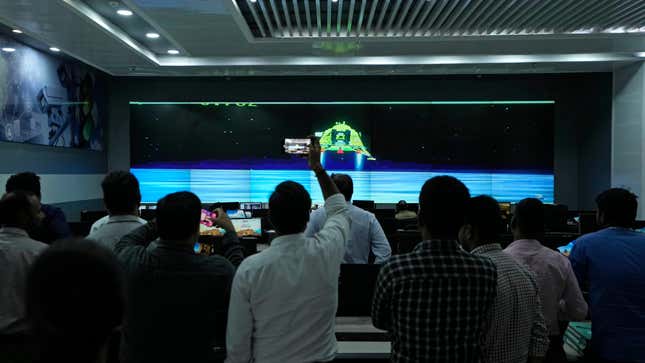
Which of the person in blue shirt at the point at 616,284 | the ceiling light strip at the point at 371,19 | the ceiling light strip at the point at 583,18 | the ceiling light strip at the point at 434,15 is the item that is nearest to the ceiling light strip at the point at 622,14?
the ceiling light strip at the point at 583,18

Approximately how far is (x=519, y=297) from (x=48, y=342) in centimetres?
170

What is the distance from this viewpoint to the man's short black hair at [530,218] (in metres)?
2.46

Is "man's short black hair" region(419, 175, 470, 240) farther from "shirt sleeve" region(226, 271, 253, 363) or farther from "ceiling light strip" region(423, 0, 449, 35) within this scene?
"ceiling light strip" region(423, 0, 449, 35)

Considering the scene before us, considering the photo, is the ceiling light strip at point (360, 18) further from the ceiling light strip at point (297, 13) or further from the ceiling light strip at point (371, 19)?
the ceiling light strip at point (297, 13)

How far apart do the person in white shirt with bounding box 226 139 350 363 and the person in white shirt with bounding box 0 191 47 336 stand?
3.88 ft

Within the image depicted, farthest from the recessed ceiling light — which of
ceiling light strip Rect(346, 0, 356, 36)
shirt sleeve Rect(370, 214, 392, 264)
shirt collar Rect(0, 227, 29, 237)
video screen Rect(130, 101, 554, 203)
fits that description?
shirt collar Rect(0, 227, 29, 237)

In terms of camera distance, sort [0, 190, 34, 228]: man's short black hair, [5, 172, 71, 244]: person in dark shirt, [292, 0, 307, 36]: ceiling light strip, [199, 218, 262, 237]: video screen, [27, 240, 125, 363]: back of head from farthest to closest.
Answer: [292, 0, 307, 36]: ceiling light strip
[199, 218, 262, 237]: video screen
[5, 172, 71, 244]: person in dark shirt
[0, 190, 34, 228]: man's short black hair
[27, 240, 125, 363]: back of head

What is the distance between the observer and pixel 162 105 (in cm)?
1086

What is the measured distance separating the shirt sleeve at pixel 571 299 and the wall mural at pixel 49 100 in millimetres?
7103

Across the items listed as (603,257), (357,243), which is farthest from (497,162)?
(603,257)

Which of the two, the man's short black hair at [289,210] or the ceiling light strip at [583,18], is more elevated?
the ceiling light strip at [583,18]

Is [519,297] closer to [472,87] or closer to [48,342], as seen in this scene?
[48,342]

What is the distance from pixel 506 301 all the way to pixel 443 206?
494 mm

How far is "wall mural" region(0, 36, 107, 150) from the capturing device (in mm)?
7239
